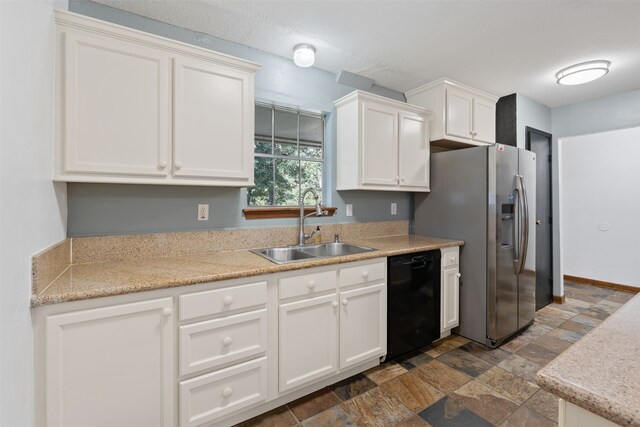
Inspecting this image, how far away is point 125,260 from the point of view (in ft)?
6.05

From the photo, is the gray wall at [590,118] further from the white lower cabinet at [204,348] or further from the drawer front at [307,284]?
the drawer front at [307,284]

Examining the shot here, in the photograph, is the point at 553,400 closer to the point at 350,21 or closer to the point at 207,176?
the point at 207,176

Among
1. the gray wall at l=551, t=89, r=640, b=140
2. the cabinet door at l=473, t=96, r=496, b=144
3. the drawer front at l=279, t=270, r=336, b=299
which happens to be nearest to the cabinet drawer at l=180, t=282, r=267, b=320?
the drawer front at l=279, t=270, r=336, b=299

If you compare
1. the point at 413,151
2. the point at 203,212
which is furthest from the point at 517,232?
the point at 203,212

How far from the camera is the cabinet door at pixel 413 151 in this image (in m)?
2.79

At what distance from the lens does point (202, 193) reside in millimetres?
2127

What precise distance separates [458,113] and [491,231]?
121 cm

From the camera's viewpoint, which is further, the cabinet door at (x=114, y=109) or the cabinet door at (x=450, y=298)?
the cabinet door at (x=450, y=298)

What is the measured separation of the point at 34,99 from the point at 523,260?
11.5 feet

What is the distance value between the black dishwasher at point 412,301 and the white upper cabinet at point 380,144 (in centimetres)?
73

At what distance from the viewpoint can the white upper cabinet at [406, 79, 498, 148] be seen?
2.87 meters

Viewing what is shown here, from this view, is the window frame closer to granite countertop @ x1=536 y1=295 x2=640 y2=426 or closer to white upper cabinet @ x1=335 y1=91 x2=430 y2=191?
white upper cabinet @ x1=335 y1=91 x2=430 y2=191

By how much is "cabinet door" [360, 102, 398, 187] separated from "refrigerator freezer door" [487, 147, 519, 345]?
822mm

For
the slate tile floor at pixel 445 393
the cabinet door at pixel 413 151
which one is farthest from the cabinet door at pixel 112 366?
the cabinet door at pixel 413 151
